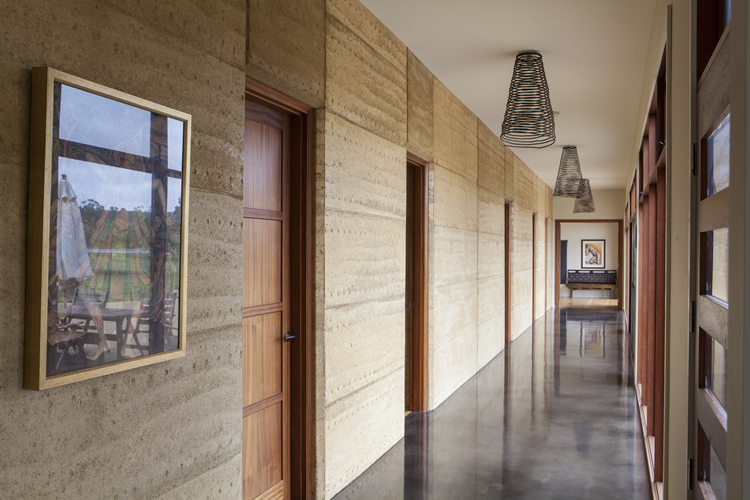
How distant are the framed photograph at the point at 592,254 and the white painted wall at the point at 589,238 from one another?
109 millimetres

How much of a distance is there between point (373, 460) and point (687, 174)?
3.04 meters

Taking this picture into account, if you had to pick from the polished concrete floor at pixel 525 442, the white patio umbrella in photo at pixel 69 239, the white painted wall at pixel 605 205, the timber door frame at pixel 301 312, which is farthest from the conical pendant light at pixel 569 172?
the white patio umbrella in photo at pixel 69 239

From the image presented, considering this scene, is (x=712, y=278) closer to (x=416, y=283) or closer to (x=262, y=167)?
(x=262, y=167)

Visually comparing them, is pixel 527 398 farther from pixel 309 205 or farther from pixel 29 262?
pixel 29 262

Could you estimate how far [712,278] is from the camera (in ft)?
6.06

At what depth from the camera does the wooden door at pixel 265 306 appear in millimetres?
3146

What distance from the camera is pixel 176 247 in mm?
2256

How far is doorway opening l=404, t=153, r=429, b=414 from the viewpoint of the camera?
18.4 ft

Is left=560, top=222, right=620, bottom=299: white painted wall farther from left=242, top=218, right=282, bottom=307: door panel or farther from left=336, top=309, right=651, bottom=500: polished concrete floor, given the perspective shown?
left=242, top=218, right=282, bottom=307: door panel

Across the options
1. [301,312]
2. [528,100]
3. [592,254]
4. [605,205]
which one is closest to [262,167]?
[301,312]

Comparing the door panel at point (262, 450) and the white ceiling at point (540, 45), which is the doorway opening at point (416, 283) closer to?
the white ceiling at point (540, 45)

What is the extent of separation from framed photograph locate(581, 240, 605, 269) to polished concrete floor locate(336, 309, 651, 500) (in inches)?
538

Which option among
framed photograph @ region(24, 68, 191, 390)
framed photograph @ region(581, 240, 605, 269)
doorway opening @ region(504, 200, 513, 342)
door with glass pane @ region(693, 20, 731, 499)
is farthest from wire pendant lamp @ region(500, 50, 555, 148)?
framed photograph @ region(581, 240, 605, 269)

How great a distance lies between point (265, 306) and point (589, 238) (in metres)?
19.8
